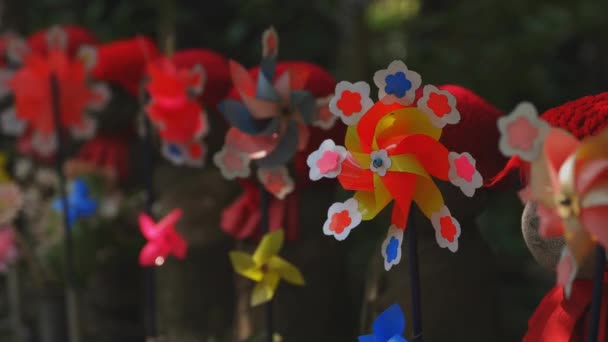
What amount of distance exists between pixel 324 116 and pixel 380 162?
20cm

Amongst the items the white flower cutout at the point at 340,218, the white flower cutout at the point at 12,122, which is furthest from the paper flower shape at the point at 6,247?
the white flower cutout at the point at 340,218

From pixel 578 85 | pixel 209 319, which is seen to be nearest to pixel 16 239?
pixel 209 319

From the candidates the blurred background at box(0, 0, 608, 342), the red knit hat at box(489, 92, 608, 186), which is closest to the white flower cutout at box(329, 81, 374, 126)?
the red knit hat at box(489, 92, 608, 186)

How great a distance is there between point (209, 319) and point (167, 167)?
0.74 ft

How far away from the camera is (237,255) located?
74 cm

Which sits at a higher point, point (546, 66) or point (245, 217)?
point (546, 66)

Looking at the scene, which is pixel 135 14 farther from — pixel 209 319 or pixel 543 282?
pixel 543 282

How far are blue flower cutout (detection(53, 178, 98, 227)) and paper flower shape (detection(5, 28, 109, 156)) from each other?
13 cm

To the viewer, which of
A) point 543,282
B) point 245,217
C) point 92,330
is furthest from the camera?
point 543,282

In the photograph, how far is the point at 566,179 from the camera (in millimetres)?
456

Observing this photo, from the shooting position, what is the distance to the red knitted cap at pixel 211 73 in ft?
3.11

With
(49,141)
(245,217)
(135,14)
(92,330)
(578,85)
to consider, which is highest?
(135,14)

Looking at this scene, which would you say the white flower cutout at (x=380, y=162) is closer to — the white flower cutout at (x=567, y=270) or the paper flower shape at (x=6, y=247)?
the white flower cutout at (x=567, y=270)

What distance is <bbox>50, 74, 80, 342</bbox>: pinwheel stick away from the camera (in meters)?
1.02
